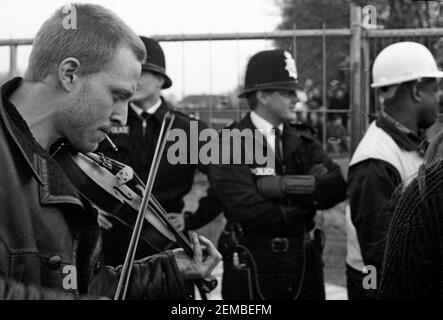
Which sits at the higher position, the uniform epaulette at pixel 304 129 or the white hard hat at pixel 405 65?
the white hard hat at pixel 405 65

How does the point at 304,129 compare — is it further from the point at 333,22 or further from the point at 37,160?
the point at 37,160

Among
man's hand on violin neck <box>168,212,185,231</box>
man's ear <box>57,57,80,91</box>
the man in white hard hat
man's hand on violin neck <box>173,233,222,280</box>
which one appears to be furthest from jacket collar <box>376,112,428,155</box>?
man's ear <box>57,57,80,91</box>

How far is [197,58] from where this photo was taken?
277 centimetres

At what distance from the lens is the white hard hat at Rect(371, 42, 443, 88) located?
9.21 feet

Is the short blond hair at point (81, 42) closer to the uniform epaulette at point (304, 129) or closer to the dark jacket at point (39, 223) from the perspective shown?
the dark jacket at point (39, 223)

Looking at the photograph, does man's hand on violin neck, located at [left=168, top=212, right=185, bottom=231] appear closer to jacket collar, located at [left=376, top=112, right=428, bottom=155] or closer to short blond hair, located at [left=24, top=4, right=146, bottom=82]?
jacket collar, located at [left=376, top=112, right=428, bottom=155]

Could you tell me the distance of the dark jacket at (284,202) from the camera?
2.55 metres

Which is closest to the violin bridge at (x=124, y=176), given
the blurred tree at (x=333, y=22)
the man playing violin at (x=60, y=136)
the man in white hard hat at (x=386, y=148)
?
the man playing violin at (x=60, y=136)

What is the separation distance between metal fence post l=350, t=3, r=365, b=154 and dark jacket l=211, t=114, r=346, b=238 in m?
0.26

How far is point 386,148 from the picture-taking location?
2646mm

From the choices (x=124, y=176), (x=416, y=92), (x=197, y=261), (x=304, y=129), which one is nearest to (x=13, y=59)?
(x=124, y=176)

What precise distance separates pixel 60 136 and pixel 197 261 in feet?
1.75
